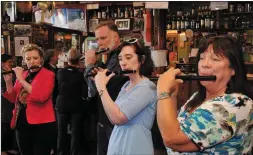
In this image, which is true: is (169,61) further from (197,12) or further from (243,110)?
(243,110)

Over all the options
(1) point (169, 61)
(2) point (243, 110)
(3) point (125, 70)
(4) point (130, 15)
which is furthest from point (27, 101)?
(4) point (130, 15)

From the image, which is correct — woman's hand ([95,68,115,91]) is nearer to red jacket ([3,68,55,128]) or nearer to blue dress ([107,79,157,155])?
blue dress ([107,79,157,155])

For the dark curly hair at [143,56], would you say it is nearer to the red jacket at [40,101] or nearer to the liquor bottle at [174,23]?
the red jacket at [40,101]

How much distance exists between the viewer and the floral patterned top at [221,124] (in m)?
1.04

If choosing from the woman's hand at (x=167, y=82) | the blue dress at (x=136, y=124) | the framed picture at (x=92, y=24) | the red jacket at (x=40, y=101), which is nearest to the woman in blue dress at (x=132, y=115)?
the blue dress at (x=136, y=124)

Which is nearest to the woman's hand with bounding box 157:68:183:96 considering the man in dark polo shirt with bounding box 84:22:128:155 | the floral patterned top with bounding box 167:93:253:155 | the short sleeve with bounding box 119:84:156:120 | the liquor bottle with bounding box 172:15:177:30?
the floral patterned top with bounding box 167:93:253:155

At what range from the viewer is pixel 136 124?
65.9 inches

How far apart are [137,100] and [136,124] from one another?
0.12m

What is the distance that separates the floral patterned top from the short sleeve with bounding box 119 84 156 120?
22.2 inches

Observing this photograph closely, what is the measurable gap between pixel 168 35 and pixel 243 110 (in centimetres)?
609

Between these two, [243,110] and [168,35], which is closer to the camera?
[243,110]

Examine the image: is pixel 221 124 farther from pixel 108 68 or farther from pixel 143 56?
pixel 108 68

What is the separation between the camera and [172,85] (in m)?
1.17

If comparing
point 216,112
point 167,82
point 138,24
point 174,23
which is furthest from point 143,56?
point 174,23
